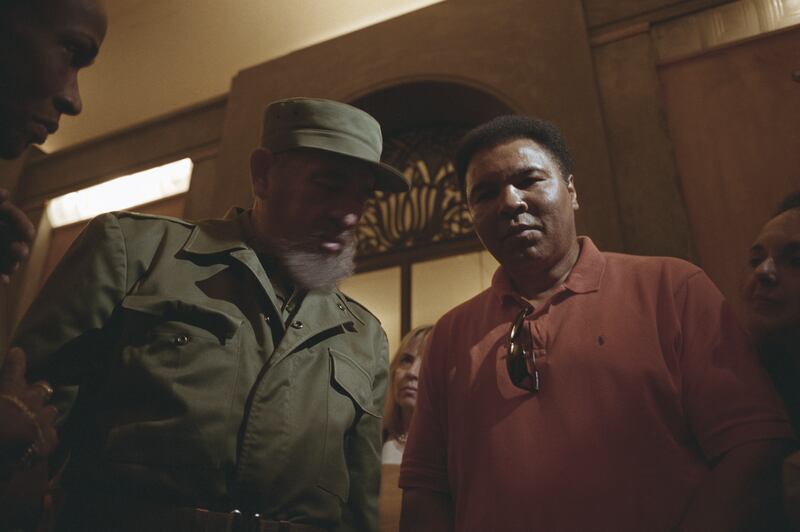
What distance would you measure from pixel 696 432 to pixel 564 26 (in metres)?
3.54

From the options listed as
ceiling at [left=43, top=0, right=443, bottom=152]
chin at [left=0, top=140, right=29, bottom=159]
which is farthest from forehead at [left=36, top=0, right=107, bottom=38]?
ceiling at [left=43, top=0, right=443, bottom=152]

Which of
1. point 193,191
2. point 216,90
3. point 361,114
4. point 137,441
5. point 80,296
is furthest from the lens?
point 216,90

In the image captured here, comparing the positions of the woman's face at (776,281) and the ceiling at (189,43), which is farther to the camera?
the ceiling at (189,43)

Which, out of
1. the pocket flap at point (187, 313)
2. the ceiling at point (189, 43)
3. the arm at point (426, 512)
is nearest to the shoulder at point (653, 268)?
the arm at point (426, 512)

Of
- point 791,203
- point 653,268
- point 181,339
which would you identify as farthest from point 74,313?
point 791,203

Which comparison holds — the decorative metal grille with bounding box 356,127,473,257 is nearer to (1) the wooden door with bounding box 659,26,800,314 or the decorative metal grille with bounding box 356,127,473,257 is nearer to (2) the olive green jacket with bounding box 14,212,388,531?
(1) the wooden door with bounding box 659,26,800,314

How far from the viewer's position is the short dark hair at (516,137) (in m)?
1.63

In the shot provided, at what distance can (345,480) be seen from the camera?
5.19 ft

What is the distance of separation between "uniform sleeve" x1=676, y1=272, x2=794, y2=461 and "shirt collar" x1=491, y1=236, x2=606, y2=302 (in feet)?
0.71

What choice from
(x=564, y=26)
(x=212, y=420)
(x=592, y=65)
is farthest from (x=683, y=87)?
(x=212, y=420)

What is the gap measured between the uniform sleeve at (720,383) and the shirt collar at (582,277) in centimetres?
21

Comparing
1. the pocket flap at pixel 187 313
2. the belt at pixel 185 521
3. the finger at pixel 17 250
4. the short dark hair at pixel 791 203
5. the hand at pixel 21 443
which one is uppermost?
the short dark hair at pixel 791 203

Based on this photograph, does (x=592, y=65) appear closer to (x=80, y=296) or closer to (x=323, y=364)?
(x=323, y=364)

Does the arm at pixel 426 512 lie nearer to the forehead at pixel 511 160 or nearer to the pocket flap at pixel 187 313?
the pocket flap at pixel 187 313
